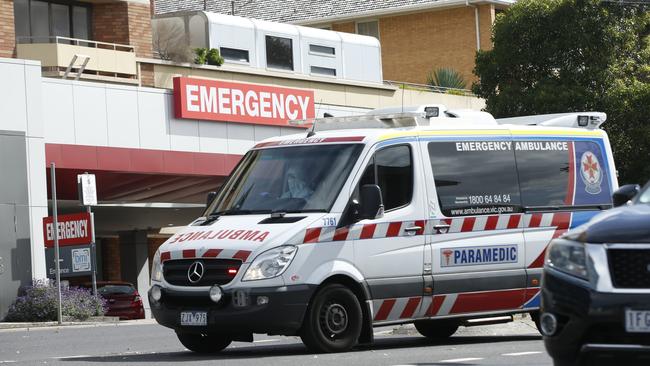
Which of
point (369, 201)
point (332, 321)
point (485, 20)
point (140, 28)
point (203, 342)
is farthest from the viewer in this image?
point (485, 20)

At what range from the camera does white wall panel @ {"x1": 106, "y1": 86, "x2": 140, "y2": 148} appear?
37.2 meters

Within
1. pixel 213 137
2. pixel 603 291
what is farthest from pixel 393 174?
pixel 213 137

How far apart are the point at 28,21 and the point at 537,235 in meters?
27.6

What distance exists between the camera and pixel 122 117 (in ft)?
123

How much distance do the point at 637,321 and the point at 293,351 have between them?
6603 millimetres

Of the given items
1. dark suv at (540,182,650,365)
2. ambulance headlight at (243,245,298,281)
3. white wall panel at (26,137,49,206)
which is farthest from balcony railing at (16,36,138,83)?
dark suv at (540,182,650,365)

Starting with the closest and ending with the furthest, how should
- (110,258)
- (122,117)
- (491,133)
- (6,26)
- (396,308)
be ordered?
(396,308), (491,133), (122,117), (6,26), (110,258)

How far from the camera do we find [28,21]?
40750 millimetres

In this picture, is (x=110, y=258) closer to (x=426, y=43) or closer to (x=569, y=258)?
(x=426, y=43)

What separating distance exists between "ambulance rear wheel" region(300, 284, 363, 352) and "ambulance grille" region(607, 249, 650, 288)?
18.3 feet

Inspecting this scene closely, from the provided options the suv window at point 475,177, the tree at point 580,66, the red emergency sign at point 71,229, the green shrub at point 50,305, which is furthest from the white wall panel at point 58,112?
the suv window at point 475,177

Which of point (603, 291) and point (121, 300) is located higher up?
point (603, 291)

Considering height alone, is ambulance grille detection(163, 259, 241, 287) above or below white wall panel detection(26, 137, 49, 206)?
below

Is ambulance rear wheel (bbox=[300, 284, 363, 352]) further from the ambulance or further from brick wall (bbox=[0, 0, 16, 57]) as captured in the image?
brick wall (bbox=[0, 0, 16, 57])
